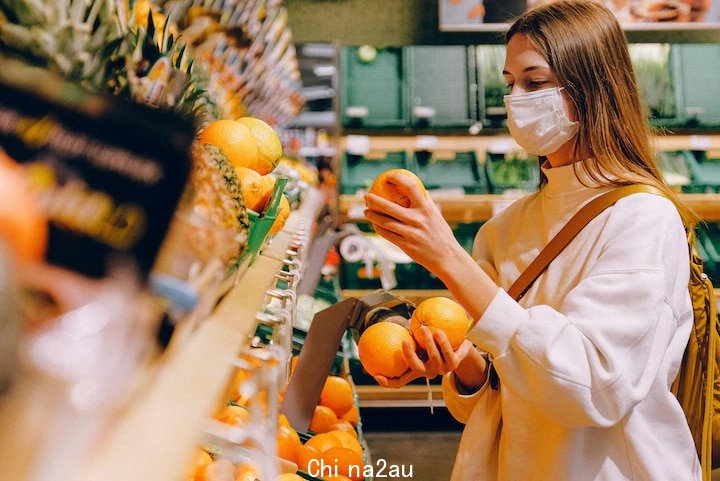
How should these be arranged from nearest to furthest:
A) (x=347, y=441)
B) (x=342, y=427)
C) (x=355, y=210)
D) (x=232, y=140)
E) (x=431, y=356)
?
(x=431, y=356) < (x=232, y=140) < (x=347, y=441) < (x=342, y=427) < (x=355, y=210)

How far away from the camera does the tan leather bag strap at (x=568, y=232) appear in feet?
3.77

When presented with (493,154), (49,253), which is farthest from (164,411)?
(493,154)

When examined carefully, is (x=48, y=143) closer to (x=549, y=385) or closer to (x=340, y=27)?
(x=549, y=385)

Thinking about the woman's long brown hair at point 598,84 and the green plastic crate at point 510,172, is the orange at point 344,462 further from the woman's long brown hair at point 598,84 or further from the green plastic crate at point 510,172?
the green plastic crate at point 510,172

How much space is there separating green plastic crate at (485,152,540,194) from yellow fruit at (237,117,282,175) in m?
2.80

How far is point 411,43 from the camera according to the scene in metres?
4.89

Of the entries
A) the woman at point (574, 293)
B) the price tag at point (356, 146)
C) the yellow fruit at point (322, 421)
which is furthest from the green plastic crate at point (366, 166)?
the woman at point (574, 293)

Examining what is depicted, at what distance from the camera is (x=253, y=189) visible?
1226 millimetres

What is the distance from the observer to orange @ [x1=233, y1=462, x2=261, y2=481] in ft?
2.59

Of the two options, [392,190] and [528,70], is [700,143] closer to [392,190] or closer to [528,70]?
[528,70]

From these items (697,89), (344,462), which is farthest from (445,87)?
(344,462)

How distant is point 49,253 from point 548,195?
117 cm

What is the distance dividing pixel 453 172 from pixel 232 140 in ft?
9.90

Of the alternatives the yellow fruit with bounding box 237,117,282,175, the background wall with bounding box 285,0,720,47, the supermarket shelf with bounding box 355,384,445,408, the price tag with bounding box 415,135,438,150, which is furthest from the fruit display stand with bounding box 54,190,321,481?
the background wall with bounding box 285,0,720,47
